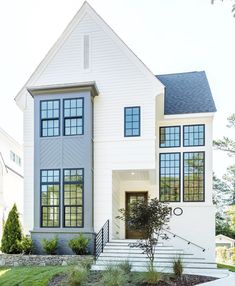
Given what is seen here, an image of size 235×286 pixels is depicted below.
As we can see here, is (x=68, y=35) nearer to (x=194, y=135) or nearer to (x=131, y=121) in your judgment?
(x=131, y=121)

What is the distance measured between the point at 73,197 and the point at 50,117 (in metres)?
3.46

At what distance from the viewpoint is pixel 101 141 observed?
14.8m

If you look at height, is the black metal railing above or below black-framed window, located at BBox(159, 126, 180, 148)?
below

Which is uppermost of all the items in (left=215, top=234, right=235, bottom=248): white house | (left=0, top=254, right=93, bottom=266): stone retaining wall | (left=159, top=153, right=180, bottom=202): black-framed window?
(left=159, top=153, right=180, bottom=202): black-framed window

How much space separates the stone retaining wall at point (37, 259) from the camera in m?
13.0

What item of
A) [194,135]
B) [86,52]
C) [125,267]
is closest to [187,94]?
[194,135]

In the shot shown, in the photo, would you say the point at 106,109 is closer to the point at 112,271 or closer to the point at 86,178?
the point at 86,178

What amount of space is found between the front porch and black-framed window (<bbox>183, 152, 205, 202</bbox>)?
4.72 feet

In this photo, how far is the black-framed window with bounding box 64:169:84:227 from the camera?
1420 centimetres

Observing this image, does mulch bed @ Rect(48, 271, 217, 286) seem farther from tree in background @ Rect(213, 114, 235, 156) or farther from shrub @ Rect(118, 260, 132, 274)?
tree in background @ Rect(213, 114, 235, 156)

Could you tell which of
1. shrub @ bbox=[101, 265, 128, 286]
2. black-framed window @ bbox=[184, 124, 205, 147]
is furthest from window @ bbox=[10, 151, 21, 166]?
shrub @ bbox=[101, 265, 128, 286]

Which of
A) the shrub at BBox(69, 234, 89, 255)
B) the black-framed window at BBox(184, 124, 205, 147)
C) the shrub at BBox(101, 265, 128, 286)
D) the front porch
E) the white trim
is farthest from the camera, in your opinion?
the black-framed window at BBox(184, 124, 205, 147)

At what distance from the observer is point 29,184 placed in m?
15.3

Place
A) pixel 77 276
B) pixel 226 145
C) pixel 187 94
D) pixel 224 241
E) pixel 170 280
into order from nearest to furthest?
pixel 77 276, pixel 170 280, pixel 187 94, pixel 226 145, pixel 224 241
